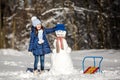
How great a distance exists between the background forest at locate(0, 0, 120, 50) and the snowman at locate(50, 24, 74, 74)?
22.4m

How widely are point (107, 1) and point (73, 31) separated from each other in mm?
4220

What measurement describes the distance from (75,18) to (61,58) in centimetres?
2501

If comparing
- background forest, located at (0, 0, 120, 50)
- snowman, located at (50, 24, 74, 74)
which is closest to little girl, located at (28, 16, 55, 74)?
snowman, located at (50, 24, 74, 74)

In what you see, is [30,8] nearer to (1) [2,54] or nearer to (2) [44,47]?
(1) [2,54]

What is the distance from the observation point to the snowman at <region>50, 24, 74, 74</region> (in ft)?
42.2

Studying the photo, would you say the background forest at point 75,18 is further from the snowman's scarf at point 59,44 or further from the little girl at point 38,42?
the snowman's scarf at point 59,44

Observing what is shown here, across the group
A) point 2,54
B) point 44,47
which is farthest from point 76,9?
point 44,47

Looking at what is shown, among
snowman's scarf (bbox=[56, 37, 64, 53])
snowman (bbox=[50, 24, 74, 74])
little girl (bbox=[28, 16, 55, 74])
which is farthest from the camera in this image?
little girl (bbox=[28, 16, 55, 74])

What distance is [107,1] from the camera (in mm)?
35781

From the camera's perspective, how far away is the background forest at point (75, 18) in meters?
36.1

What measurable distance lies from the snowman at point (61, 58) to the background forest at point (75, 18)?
2241 cm

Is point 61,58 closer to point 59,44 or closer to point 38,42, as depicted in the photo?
point 59,44

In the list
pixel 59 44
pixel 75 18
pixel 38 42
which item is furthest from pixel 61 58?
pixel 75 18

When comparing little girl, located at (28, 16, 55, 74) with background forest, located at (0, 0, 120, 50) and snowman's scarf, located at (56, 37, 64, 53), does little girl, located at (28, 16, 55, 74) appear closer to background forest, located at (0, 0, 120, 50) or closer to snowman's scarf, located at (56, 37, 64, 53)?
snowman's scarf, located at (56, 37, 64, 53)
